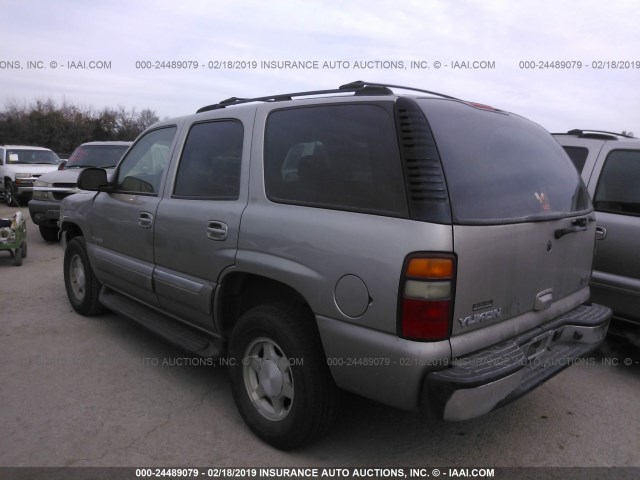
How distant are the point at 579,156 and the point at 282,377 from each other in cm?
331

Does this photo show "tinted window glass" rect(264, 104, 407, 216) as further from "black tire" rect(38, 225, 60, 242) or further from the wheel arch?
"black tire" rect(38, 225, 60, 242)

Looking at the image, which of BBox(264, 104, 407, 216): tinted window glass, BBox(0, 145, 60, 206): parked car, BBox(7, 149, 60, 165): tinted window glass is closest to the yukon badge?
BBox(264, 104, 407, 216): tinted window glass

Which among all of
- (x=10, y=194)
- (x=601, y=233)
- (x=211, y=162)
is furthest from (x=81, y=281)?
(x=10, y=194)

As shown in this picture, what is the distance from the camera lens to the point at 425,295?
2.22 meters

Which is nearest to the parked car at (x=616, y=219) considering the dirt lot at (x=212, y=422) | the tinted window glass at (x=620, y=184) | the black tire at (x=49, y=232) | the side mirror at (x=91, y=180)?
the tinted window glass at (x=620, y=184)

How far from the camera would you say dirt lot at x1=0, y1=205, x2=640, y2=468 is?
A: 9.27ft

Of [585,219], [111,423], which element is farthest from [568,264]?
[111,423]

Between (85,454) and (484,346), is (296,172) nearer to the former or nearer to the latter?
(484,346)

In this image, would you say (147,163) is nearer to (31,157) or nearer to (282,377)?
(282,377)

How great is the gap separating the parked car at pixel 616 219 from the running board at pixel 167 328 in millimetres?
3022

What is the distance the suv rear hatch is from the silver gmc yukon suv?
1 cm

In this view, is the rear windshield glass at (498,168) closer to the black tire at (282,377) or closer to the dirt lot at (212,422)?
the black tire at (282,377)

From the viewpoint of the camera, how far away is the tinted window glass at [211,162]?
324 cm

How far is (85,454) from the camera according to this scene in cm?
281
